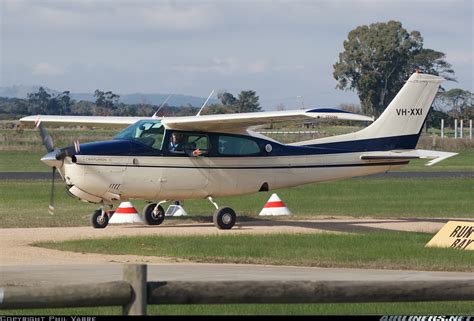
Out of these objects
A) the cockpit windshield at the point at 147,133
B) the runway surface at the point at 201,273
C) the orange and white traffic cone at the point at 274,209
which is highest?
the cockpit windshield at the point at 147,133

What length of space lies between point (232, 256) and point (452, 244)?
14.3 ft

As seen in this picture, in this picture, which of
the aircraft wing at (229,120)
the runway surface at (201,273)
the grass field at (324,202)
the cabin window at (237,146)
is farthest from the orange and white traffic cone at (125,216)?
the runway surface at (201,273)

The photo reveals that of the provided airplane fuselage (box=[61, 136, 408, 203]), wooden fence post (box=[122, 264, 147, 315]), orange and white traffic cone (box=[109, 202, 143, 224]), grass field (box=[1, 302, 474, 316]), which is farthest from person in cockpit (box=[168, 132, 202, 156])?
wooden fence post (box=[122, 264, 147, 315])

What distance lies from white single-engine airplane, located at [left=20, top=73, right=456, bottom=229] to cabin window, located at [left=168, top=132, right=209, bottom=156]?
23 millimetres

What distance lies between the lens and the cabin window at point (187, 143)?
24.2 meters

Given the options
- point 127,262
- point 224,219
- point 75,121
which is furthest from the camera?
point 75,121

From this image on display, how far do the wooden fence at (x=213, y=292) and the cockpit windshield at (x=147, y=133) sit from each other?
1577cm

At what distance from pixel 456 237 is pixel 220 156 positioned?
688cm

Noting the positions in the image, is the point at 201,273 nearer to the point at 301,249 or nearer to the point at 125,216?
the point at 301,249

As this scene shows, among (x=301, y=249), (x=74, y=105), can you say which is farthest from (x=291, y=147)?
(x=74, y=105)

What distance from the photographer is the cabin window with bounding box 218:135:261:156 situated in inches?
981

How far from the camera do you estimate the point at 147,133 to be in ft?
78.8

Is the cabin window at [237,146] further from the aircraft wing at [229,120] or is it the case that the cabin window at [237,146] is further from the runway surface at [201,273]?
the runway surface at [201,273]

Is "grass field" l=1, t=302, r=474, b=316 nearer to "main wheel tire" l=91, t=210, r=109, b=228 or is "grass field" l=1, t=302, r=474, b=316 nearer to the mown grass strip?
the mown grass strip
